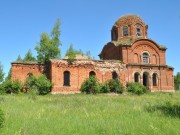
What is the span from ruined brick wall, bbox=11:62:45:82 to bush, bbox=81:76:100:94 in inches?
201

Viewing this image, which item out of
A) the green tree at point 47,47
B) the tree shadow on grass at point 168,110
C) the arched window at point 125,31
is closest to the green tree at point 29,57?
the green tree at point 47,47

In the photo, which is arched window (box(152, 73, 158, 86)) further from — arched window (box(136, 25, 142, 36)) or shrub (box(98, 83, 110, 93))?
shrub (box(98, 83, 110, 93))

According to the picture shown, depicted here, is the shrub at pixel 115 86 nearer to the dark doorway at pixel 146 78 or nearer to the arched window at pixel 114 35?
the dark doorway at pixel 146 78

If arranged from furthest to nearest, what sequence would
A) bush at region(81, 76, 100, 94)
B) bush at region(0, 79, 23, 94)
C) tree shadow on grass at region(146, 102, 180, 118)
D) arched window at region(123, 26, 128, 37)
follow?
arched window at region(123, 26, 128, 37), bush at region(81, 76, 100, 94), bush at region(0, 79, 23, 94), tree shadow on grass at region(146, 102, 180, 118)

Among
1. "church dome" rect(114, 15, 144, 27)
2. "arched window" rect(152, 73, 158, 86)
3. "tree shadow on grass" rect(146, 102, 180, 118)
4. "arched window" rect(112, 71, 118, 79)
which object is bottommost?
"tree shadow on grass" rect(146, 102, 180, 118)

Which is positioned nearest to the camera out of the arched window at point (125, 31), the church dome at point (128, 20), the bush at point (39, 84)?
the bush at point (39, 84)

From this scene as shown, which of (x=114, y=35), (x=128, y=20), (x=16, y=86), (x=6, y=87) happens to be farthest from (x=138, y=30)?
(x=6, y=87)

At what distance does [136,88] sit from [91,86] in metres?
5.18

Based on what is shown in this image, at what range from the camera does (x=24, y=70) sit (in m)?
29.8

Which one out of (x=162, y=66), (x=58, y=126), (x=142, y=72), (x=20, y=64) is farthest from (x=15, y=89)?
(x=58, y=126)

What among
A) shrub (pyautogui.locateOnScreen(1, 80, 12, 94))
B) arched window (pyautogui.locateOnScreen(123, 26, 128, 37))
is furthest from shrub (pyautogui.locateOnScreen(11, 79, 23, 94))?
arched window (pyautogui.locateOnScreen(123, 26, 128, 37))

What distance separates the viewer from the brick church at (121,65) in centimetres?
2959

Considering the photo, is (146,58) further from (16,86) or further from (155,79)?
(16,86)

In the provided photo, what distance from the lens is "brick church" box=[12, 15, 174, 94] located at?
29.6m
